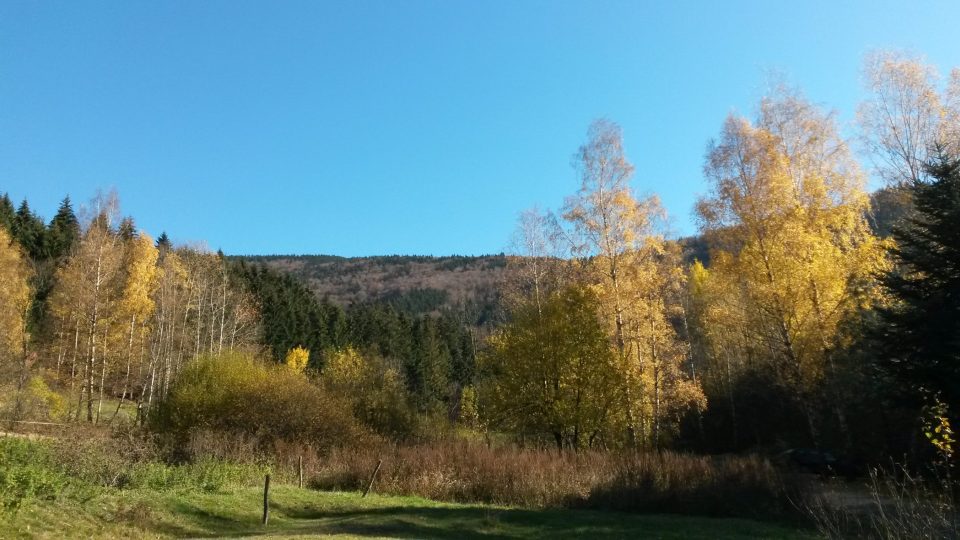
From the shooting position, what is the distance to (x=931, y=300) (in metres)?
14.1

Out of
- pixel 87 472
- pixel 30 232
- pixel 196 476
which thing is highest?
Result: pixel 30 232

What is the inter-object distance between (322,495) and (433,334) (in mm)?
57043

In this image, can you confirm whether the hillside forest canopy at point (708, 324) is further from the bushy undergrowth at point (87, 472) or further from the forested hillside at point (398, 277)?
the forested hillside at point (398, 277)

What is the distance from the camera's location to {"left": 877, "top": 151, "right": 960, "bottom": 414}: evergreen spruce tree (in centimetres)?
1343

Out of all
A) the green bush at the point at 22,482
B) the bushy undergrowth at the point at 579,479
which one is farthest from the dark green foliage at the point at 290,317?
the green bush at the point at 22,482

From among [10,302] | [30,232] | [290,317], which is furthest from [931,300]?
[30,232]

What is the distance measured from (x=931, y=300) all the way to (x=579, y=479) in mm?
10598

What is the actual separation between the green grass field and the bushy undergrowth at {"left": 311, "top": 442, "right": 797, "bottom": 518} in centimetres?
152

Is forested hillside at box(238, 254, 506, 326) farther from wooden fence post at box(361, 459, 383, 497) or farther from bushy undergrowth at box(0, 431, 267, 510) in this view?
bushy undergrowth at box(0, 431, 267, 510)

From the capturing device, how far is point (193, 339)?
3991 centimetres

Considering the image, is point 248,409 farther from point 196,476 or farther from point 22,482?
point 22,482

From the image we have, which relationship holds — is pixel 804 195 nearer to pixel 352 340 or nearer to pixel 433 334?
pixel 433 334

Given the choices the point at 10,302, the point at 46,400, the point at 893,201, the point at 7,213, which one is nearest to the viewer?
the point at 893,201

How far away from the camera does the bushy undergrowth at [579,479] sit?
15648 mm
